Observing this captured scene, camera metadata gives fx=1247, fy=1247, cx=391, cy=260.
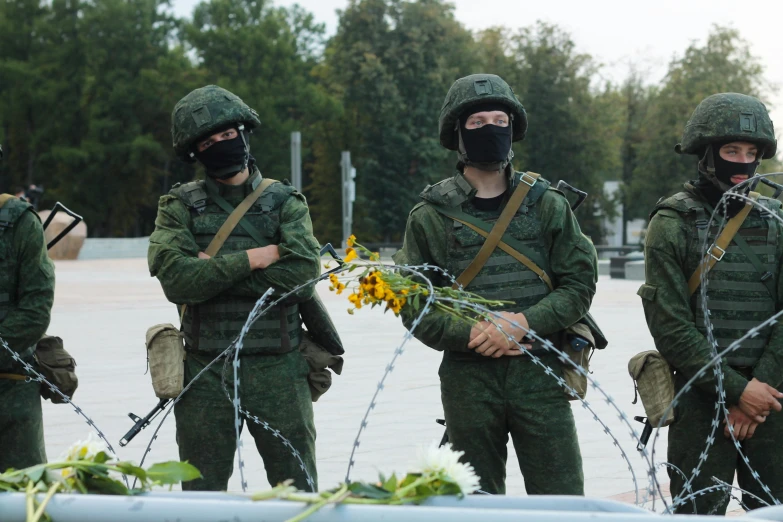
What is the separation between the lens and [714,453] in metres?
4.79

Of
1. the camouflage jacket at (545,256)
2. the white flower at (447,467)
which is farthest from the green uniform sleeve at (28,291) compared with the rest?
the white flower at (447,467)

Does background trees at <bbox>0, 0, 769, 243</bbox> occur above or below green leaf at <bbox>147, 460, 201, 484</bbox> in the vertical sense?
above

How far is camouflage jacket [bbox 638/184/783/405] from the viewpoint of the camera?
185 inches

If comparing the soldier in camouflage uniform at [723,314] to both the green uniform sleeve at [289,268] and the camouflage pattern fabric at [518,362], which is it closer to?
the camouflage pattern fabric at [518,362]

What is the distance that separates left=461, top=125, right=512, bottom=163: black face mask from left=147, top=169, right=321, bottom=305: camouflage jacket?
2.71 ft

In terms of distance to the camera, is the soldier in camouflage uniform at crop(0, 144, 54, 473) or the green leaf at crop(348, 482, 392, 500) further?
the soldier in camouflage uniform at crop(0, 144, 54, 473)

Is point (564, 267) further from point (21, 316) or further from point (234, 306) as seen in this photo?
point (21, 316)

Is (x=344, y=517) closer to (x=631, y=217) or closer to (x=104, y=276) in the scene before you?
(x=104, y=276)

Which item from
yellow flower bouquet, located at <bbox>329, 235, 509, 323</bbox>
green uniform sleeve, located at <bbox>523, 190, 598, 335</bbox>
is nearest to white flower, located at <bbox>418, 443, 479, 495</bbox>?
yellow flower bouquet, located at <bbox>329, 235, 509, 323</bbox>

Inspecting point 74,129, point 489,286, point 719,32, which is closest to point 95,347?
point 489,286

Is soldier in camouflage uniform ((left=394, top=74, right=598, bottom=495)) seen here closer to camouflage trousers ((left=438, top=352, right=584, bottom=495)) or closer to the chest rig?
camouflage trousers ((left=438, top=352, right=584, bottom=495))

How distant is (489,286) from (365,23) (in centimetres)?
5628

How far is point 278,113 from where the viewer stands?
63031mm

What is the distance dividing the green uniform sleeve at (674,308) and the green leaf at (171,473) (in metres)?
2.62
